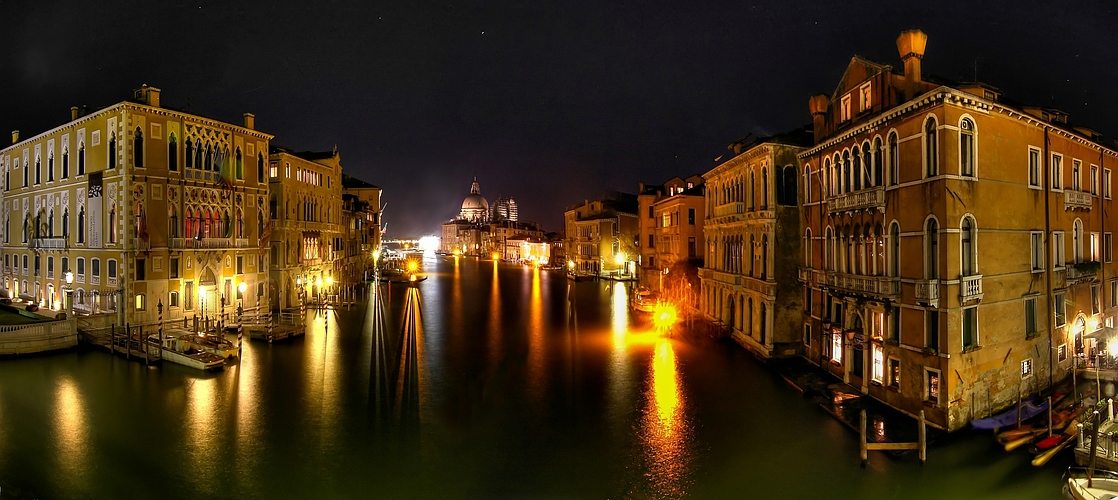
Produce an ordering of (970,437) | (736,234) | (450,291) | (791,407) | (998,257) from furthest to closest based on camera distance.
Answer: (450,291)
(736,234)
(791,407)
(998,257)
(970,437)

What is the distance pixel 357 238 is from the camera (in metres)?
57.1

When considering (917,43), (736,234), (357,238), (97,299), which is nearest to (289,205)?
(97,299)

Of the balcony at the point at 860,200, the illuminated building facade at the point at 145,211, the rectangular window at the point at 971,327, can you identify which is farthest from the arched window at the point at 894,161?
the illuminated building facade at the point at 145,211

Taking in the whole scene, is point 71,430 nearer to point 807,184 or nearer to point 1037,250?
point 807,184

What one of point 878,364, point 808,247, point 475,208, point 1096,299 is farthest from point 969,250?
point 475,208

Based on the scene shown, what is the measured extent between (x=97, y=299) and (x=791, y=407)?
30926mm

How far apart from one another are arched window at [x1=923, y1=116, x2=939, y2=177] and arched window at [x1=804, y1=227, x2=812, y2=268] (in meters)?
7.16

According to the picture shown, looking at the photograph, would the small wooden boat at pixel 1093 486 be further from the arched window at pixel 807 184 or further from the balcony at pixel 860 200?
the arched window at pixel 807 184

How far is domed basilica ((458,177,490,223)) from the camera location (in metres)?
189

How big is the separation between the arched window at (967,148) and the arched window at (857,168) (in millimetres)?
3297

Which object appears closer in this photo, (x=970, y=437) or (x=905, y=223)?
(x=970, y=437)

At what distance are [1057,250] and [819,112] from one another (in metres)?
8.78

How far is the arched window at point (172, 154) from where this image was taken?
27641 mm

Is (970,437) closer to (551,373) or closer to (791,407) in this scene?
(791,407)
